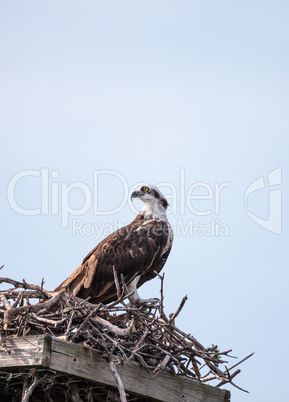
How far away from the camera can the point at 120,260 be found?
8.85 m

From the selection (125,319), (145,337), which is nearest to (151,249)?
(125,319)

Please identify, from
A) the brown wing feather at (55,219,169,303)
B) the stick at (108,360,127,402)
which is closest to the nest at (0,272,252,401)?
the stick at (108,360,127,402)

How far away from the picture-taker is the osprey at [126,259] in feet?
28.0

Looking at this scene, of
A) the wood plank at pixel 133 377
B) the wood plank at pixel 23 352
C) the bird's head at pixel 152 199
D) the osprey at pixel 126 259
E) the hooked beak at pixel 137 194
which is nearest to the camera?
the wood plank at pixel 23 352

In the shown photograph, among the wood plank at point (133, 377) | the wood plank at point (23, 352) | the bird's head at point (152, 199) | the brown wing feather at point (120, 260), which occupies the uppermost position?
the bird's head at point (152, 199)

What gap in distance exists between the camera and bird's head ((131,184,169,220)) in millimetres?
9750

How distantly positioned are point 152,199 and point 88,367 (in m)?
4.18

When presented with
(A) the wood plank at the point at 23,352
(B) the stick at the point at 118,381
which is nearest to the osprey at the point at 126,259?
(B) the stick at the point at 118,381

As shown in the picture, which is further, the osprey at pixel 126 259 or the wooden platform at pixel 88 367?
→ the osprey at pixel 126 259

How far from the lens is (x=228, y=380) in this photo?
664cm

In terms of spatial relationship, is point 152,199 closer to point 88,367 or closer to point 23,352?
point 88,367

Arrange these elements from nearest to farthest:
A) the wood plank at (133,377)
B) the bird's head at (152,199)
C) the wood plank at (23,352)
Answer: the wood plank at (23,352) < the wood plank at (133,377) < the bird's head at (152,199)

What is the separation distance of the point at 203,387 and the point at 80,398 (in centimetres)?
131

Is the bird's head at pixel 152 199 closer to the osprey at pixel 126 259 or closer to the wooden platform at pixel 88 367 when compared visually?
the osprey at pixel 126 259
